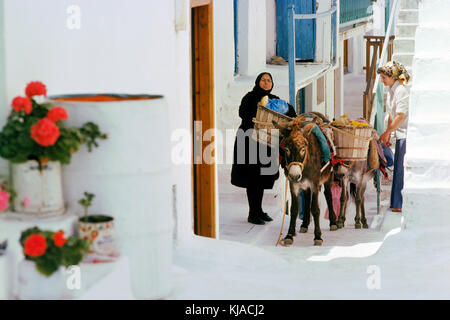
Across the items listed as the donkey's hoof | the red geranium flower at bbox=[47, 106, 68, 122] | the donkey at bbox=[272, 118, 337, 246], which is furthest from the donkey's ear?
the red geranium flower at bbox=[47, 106, 68, 122]

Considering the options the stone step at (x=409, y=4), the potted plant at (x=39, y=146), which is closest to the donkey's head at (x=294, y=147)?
the potted plant at (x=39, y=146)

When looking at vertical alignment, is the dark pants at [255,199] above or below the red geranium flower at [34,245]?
below

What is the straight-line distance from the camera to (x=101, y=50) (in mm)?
6594

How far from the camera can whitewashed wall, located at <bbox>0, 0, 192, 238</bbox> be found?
19.4ft

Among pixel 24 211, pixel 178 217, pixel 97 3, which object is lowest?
pixel 178 217

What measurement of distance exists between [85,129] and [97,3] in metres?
1.74


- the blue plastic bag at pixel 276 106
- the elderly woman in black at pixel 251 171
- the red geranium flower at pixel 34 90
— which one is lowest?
the elderly woman in black at pixel 251 171

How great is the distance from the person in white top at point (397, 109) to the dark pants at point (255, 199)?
5.80 ft

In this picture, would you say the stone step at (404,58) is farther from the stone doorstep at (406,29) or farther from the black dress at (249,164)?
the black dress at (249,164)

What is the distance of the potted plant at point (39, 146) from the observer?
16.4 ft

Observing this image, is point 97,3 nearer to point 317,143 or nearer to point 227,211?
point 317,143

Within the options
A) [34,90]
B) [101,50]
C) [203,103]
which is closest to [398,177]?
[203,103]

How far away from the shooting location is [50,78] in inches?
245

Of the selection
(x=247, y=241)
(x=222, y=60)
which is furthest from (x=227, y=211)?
(x=222, y=60)
